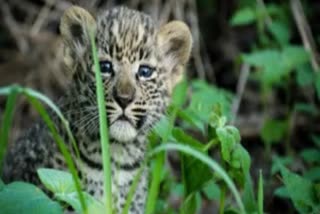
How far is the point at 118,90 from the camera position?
15.1ft

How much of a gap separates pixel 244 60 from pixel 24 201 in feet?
10.6

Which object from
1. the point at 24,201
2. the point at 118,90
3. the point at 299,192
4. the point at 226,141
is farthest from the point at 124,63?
the point at 24,201

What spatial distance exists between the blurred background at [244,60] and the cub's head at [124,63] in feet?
5.44

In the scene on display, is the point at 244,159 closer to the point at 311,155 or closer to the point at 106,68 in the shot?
the point at 106,68

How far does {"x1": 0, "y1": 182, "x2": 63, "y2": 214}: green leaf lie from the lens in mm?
3770

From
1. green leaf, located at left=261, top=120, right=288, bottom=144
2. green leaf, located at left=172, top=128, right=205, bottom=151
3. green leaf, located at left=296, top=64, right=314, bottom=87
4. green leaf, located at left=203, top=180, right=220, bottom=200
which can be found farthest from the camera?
green leaf, located at left=261, top=120, right=288, bottom=144

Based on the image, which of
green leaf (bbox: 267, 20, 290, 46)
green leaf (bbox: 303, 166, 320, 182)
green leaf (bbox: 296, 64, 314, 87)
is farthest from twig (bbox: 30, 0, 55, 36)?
green leaf (bbox: 303, 166, 320, 182)

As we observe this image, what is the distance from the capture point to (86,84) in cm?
490

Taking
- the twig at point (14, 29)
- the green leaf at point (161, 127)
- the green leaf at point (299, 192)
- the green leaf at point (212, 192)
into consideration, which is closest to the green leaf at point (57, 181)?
the green leaf at point (161, 127)

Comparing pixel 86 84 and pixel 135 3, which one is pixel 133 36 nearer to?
pixel 86 84

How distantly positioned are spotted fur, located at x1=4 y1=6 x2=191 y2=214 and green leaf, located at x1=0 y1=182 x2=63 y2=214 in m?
0.84

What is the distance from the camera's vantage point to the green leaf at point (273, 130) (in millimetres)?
7035

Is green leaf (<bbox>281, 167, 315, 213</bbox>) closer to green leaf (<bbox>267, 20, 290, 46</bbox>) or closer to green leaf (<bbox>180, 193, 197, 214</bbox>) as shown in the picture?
green leaf (<bbox>180, 193, 197, 214</bbox>)

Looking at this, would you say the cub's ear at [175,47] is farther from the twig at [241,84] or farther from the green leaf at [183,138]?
the twig at [241,84]
